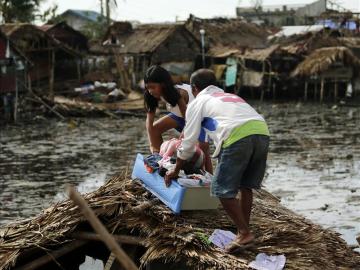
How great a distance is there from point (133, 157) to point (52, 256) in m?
12.1

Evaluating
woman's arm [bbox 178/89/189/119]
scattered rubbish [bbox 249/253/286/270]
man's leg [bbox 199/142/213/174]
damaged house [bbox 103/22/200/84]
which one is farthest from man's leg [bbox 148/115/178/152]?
damaged house [bbox 103/22/200/84]

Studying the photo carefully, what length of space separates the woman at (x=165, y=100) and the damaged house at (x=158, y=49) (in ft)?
102

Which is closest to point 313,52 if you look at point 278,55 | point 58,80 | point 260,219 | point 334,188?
point 278,55

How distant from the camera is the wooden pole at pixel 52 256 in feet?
21.1

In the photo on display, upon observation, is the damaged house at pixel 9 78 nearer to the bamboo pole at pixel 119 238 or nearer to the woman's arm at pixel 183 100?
the woman's arm at pixel 183 100

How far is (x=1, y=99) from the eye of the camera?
28.5m

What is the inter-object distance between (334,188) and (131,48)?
1116 inches

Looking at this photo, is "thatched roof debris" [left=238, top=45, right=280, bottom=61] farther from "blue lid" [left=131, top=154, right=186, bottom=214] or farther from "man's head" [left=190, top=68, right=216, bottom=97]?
"man's head" [left=190, top=68, right=216, bottom=97]

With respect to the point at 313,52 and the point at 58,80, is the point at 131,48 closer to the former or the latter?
the point at 58,80

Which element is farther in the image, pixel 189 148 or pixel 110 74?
pixel 110 74

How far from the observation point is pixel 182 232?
222 inches

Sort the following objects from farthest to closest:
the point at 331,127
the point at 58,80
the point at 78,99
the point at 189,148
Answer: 1. the point at 58,80
2. the point at 78,99
3. the point at 331,127
4. the point at 189,148

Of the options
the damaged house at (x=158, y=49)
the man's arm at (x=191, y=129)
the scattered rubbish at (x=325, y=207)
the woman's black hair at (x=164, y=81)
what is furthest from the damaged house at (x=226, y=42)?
the man's arm at (x=191, y=129)

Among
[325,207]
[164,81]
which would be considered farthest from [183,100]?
[325,207]
